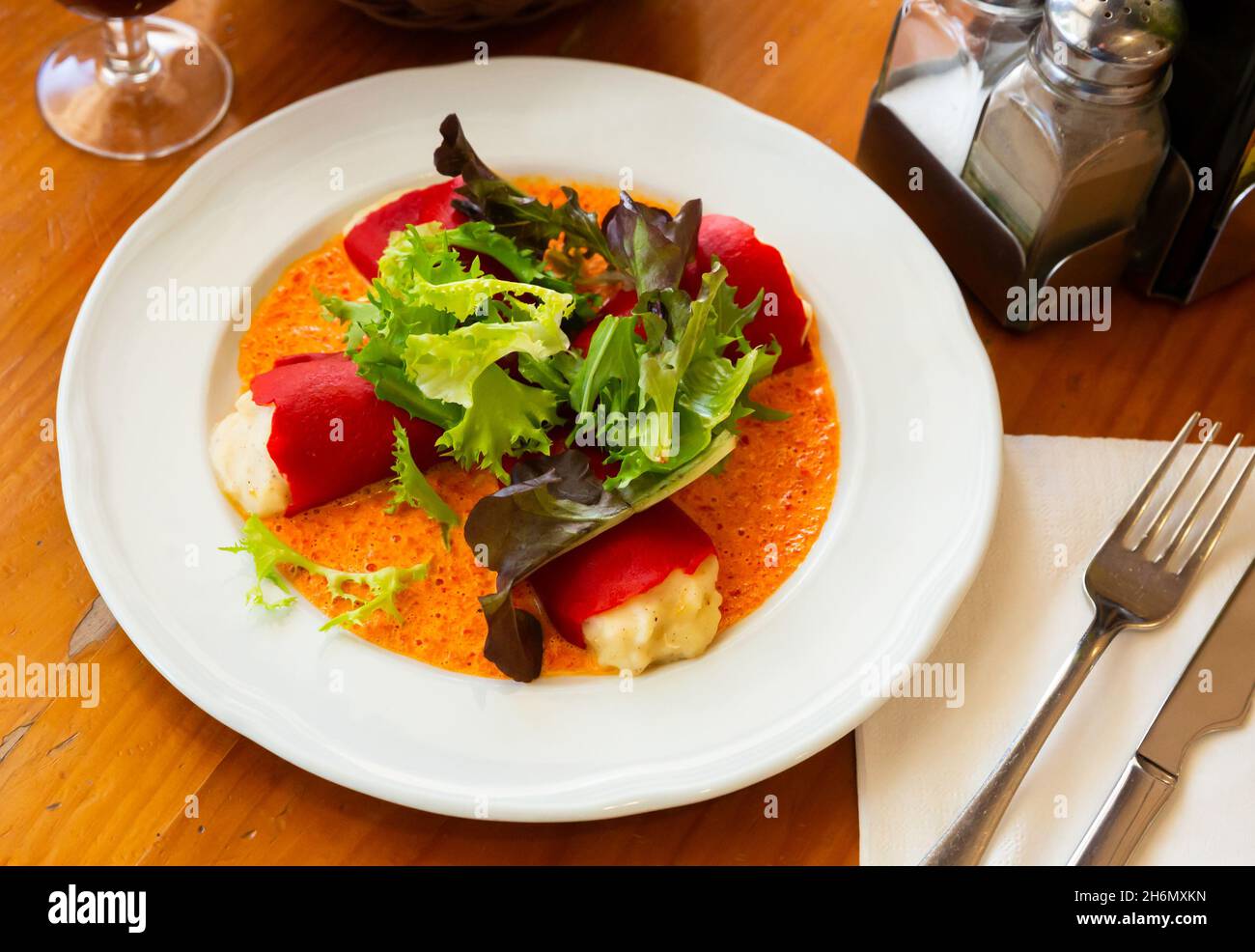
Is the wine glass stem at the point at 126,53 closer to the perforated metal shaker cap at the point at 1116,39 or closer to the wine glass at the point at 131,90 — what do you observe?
the wine glass at the point at 131,90

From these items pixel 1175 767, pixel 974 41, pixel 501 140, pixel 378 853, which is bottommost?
pixel 378 853

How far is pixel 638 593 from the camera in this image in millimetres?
1243

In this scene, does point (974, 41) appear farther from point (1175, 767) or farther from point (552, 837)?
point (552, 837)

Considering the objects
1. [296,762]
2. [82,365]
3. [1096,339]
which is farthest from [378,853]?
[1096,339]

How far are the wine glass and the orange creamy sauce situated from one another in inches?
13.7

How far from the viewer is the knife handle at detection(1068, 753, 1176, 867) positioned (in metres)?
1.19

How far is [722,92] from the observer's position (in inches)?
71.9

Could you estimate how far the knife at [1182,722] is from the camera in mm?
1208

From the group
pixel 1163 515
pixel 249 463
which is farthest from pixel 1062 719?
pixel 249 463

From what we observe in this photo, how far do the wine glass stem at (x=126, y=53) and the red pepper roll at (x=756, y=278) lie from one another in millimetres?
870

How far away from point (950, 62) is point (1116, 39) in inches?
11.9

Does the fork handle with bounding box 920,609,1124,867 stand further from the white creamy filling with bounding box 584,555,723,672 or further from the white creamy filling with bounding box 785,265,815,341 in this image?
the white creamy filling with bounding box 785,265,815,341

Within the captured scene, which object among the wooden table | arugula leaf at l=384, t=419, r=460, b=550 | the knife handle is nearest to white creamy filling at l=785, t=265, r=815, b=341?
the wooden table

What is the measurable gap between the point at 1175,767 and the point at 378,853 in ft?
2.61
